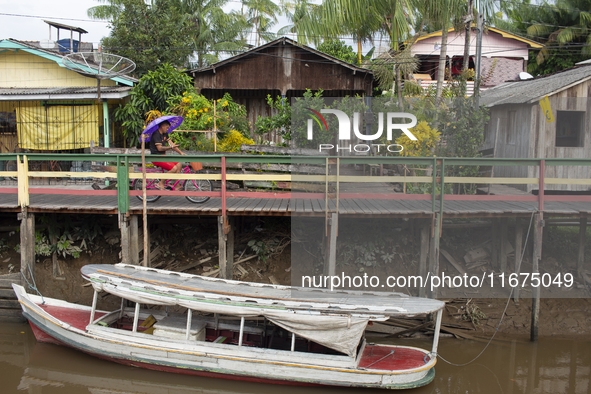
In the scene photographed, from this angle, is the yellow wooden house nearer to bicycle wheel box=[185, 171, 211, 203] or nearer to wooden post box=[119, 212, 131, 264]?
bicycle wheel box=[185, 171, 211, 203]

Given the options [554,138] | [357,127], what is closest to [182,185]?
[357,127]

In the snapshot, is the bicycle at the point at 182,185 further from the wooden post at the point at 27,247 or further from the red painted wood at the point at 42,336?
the red painted wood at the point at 42,336

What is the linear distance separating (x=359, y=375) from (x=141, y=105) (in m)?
10.8

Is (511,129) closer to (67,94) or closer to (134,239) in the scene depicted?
(134,239)

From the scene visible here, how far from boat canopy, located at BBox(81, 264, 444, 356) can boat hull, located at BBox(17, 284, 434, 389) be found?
1.54 feet

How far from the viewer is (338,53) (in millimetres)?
21969

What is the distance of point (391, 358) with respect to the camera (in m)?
7.43

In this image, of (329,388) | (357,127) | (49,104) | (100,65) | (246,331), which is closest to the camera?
(329,388)

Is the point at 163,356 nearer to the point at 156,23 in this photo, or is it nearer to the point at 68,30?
the point at 68,30

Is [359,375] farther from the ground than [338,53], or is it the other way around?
[338,53]

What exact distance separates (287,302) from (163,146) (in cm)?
450

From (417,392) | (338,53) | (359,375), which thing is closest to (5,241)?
(359,375)

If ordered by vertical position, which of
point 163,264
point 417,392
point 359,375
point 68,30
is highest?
point 68,30

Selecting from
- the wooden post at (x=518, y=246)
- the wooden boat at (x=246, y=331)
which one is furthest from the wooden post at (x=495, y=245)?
the wooden boat at (x=246, y=331)
